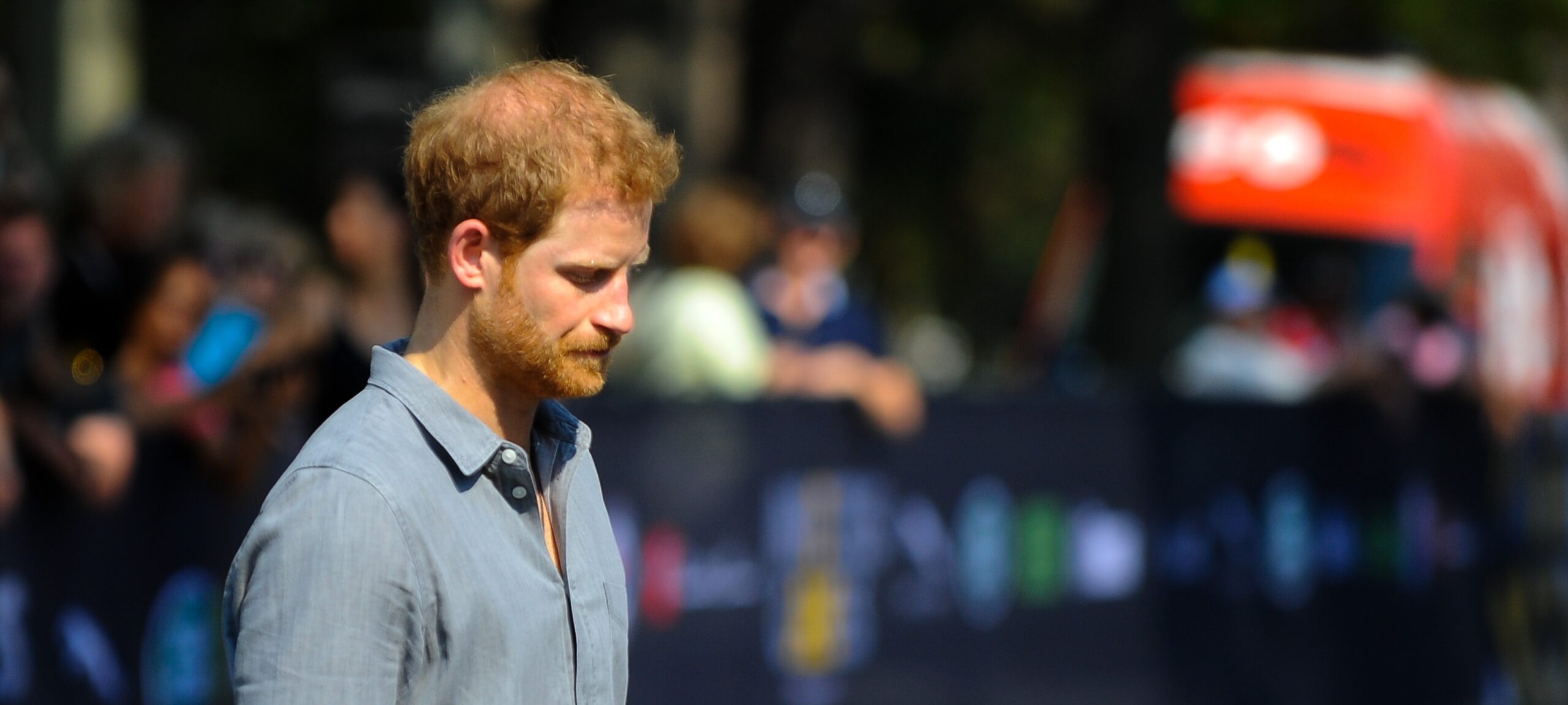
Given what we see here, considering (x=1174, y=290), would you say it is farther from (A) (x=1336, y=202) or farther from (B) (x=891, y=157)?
(B) (x=891, y=157)

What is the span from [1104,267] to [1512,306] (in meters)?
3.56

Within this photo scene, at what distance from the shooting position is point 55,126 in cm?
939

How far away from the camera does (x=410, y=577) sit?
2322 mm

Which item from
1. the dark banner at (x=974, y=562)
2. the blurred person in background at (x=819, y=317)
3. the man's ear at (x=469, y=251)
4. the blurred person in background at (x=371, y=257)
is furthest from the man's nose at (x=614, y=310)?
the blurred person in background at (x=819, y=317)

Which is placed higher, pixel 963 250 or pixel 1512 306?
pixel 963 250

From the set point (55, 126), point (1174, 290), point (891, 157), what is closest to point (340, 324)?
point (55, 126)

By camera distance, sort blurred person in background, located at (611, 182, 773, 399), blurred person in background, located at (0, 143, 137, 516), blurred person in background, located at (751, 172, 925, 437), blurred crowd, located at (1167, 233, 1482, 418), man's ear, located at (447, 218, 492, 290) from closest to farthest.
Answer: man's ear, located at (447, 218, 492, 290)
blurred person in background, located at (0, 143, 137, 516)
blurred person in background, located at (611, 182, 773, 399)
blurred person in background, located at (751, 172, 925, 437)
blurred crowd, located at (1167, 233, 1482, 418)

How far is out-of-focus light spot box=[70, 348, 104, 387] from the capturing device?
18.2ft

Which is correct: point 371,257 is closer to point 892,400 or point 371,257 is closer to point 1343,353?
point 892,400

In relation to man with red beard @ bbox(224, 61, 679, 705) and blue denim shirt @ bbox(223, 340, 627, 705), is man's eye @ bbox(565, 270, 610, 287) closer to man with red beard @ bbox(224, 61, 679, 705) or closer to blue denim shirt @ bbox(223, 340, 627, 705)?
man with red beard @ bbox(224, 61, 679, 705)

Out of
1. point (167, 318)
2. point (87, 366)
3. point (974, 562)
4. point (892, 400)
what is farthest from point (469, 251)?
point (974, 562)

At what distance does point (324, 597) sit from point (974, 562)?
19.7 ft

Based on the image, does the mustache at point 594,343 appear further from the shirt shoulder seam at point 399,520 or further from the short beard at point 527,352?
the shirt shoulder seam at point 399,520

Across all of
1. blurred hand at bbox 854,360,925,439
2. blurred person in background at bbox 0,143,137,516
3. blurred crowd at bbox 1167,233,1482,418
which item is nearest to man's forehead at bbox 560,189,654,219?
blurred person in background at bbox 0,143,137,516
